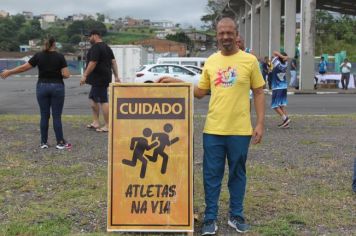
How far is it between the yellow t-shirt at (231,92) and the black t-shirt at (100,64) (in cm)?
576

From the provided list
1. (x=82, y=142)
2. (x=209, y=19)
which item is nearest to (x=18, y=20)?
(x=209, y=19)

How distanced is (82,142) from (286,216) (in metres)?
5.00

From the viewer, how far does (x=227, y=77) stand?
4.85 meters

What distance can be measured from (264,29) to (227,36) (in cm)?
3591

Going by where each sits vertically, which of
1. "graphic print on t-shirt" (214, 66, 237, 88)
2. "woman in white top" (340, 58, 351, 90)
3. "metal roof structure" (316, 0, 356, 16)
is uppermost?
"metal roof structure" (316, 0, 356, 16)

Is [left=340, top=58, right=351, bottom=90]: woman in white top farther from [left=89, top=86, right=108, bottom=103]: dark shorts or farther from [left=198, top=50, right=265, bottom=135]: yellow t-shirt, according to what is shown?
[left=198, top=50, right=265, bottom=135]: yellow t-shirt

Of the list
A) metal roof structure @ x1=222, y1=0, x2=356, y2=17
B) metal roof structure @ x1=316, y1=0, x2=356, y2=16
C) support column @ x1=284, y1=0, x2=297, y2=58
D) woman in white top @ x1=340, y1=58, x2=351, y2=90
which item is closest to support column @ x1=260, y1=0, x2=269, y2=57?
metal roof structure @ x1=222, y1=0, x2=356, y2=17

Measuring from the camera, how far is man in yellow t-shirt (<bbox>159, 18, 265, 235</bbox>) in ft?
15.9

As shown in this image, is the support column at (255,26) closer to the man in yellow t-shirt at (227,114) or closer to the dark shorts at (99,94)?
the dark shorts at (99,94)

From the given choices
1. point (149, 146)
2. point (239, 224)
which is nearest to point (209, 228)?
point (239, 224)

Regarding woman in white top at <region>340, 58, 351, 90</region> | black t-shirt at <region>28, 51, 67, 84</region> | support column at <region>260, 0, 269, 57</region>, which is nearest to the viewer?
black t-shirt at <region>28, 51, 67, 84</region>

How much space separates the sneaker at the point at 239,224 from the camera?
503cm

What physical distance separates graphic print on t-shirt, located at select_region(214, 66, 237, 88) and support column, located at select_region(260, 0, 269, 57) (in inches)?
1382

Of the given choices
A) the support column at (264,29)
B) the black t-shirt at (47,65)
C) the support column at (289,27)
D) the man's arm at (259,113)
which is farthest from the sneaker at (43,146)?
the support column at (264,29)
